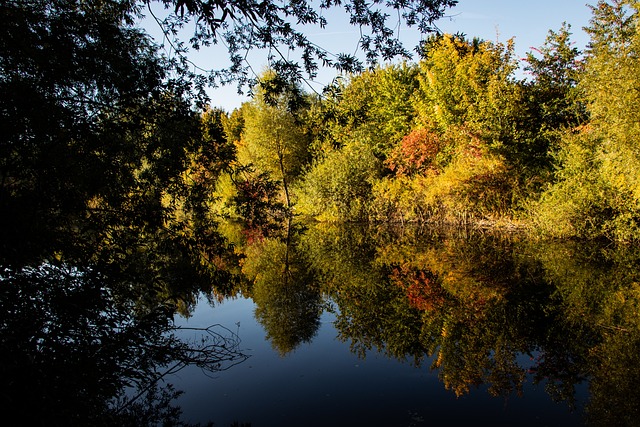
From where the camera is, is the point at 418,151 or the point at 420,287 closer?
the point at 420,287

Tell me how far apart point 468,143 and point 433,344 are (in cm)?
1662

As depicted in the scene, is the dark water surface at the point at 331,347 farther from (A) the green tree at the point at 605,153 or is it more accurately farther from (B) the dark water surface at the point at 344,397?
(A) the green tree at the point at 605,153

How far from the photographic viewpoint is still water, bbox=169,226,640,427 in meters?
5.94

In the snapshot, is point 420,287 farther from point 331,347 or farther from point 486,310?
point 331,347

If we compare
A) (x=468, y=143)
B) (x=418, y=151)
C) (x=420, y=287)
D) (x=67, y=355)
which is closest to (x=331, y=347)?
(x=420, y=287)

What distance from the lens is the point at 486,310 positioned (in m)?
9.59

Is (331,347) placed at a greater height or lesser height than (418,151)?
lesser

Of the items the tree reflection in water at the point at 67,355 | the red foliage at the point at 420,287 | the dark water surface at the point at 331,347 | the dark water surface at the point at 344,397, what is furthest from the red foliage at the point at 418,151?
the tree reflection in water at the point at 67,355

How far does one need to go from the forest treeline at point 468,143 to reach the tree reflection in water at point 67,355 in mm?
2529

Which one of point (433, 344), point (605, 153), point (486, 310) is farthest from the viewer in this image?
point (605, 153)

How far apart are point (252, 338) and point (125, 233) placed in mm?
4137

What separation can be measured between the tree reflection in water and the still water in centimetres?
123

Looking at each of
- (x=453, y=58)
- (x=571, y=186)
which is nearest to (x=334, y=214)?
(x=453, y=58)

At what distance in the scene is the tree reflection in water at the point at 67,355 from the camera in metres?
3.20
